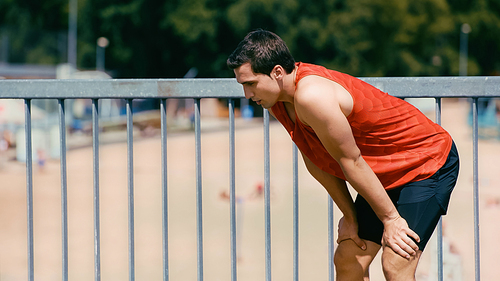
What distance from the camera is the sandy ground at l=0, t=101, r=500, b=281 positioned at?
10.2 metres

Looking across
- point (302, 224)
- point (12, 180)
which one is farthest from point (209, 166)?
point (302, 224)

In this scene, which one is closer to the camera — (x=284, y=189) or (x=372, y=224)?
(x=372, y=224)

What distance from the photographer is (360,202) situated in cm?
252

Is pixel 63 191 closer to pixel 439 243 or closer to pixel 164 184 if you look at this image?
pixel 164 184

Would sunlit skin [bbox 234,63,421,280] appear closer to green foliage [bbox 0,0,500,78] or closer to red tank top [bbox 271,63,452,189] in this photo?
red tank top [bbox 271,63,452,189]

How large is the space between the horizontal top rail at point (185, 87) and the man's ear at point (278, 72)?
0.56 metres

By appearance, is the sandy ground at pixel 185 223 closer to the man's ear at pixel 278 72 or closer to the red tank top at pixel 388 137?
the red tank top at pixel 388 137

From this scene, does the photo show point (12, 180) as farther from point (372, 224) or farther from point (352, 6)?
point (352, 6)

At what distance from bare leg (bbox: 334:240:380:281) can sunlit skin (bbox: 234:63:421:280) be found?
22cm

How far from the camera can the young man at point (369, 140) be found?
208 cm

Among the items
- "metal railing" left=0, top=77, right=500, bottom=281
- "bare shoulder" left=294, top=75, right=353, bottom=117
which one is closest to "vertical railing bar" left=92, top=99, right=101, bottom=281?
"metal railing" left=0, top=77, right=500, bottom=281

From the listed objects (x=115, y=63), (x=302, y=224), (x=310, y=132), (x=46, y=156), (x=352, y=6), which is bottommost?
(x=302, y=224)

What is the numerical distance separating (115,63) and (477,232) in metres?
49.0

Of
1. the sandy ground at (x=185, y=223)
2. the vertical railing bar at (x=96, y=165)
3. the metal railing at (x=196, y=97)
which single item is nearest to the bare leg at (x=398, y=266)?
the metal railing at (x=196, y=97)
